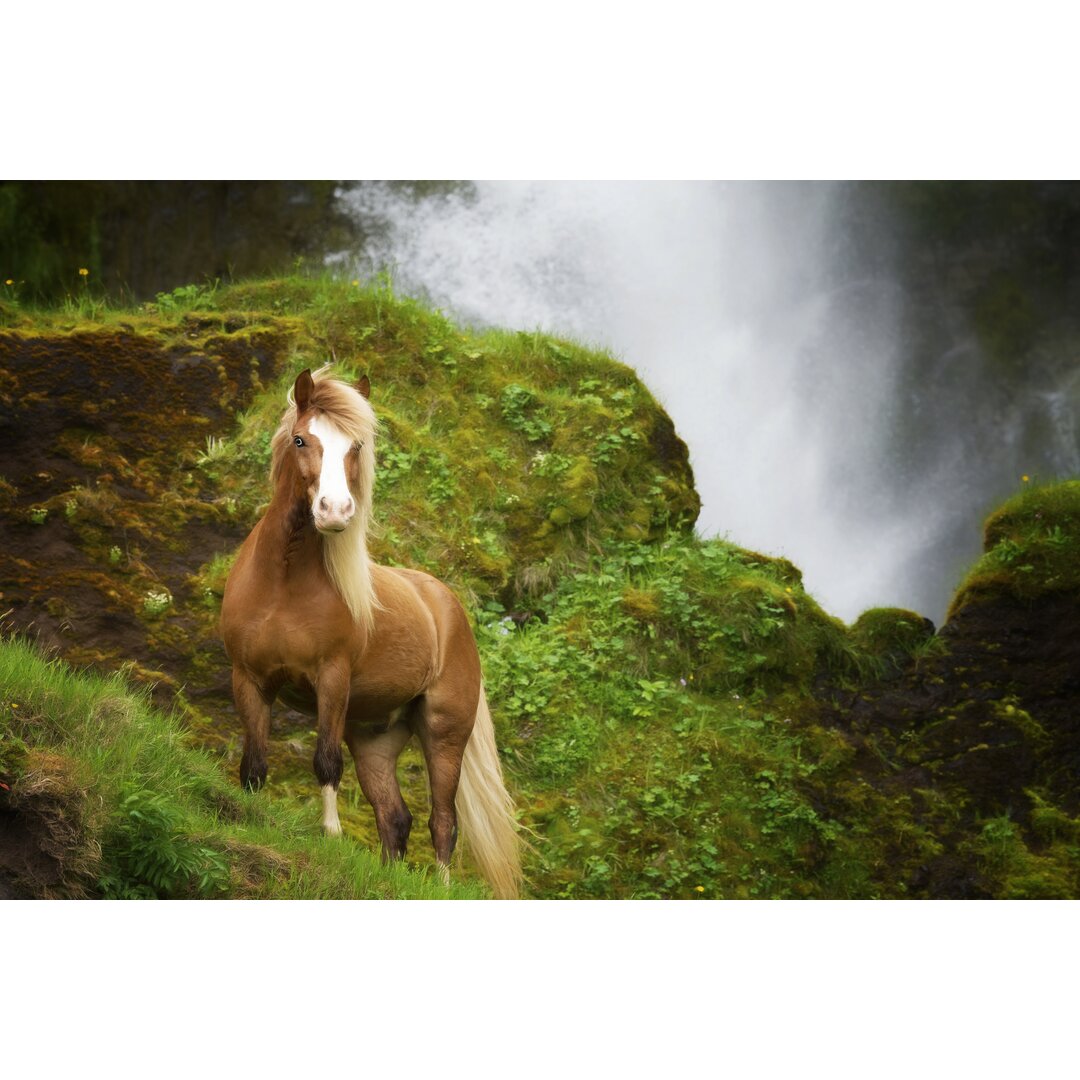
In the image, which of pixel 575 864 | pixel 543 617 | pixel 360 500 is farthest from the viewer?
pixel 543 617

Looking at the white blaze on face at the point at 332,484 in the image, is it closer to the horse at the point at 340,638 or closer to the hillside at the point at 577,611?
the horse at the point at 340,638

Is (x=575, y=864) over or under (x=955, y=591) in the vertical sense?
under

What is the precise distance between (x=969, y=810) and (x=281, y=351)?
3.96 m

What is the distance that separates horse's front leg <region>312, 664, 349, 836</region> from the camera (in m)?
4.35

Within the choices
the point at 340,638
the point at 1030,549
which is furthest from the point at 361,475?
the point at 1030,549

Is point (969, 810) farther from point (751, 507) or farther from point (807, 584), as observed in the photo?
point (751, 507)

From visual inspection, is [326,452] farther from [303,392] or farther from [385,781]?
[385,781]

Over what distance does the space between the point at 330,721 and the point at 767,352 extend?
11.9 ft

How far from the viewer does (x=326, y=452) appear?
13.6ft

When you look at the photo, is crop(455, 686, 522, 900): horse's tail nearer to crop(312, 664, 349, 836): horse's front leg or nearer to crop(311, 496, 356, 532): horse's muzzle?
crop(312, 664, 349, 836): horse's front leg

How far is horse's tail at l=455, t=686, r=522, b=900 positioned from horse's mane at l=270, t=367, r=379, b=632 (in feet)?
2.76

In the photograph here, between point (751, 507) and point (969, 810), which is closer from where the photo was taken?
point (969, 810)

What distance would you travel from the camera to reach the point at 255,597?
4.36 meters
